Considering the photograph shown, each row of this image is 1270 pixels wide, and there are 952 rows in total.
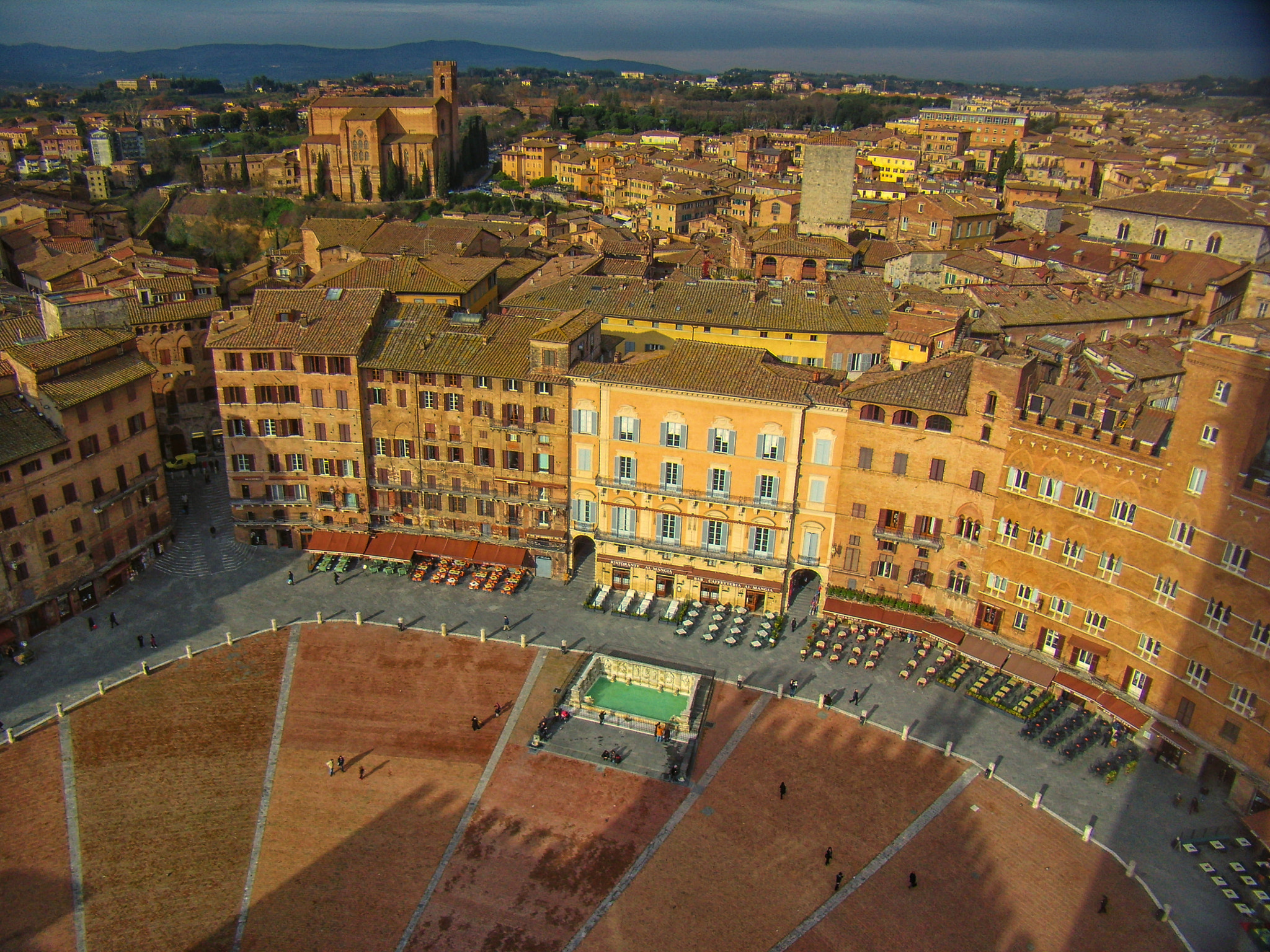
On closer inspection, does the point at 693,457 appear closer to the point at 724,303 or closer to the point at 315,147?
the point at 724,303

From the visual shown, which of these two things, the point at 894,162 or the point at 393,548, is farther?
the point at 894,162

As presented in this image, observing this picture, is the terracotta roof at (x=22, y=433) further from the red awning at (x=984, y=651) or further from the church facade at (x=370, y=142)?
the church facade at (x=370, y=142)

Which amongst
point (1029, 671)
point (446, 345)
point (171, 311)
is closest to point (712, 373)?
point (446, 345)

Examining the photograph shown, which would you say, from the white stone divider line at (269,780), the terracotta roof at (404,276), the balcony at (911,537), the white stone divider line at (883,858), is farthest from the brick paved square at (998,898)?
the terracotta roof at (404,276)

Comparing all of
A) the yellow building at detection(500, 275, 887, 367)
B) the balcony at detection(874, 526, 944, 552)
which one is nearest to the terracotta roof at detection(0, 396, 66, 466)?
the yellow building at detection(500, 275, 887, 367)

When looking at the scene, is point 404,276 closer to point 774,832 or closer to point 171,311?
point 171,311

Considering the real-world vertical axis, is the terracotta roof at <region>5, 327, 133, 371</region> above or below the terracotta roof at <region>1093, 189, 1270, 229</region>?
below

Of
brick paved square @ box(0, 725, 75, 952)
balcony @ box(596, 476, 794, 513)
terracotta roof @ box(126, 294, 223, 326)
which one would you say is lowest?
brick paved square @ box(0, 725, 75, 952)

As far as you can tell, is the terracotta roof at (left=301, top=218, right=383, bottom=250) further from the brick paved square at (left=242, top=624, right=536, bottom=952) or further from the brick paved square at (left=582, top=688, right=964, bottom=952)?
the brick paved square at (left=582, top=688, right=964, bottom=952)
